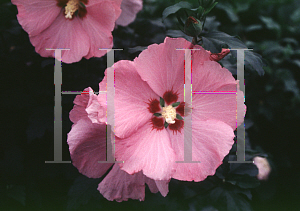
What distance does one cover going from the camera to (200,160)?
792 mm

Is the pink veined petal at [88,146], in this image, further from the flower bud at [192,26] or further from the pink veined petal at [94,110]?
the flower bud at [192,26]

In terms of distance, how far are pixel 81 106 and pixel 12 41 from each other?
674 mm

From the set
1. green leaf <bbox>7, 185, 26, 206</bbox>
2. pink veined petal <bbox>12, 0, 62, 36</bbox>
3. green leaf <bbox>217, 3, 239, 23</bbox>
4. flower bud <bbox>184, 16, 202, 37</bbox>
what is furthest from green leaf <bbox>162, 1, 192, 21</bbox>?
green leaf <bbox>217, 3, 239, 23</bbox>

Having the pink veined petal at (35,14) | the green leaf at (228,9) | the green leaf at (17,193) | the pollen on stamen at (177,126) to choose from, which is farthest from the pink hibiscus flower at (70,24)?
the green leaf at (228,9)

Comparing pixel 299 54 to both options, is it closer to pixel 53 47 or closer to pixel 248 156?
pixel 248 156

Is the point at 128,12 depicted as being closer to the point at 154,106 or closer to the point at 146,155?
the point at 154,106

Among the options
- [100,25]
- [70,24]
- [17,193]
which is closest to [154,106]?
[100,25]

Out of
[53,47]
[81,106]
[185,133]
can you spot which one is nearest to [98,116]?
[81,106]

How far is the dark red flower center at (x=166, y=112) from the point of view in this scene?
2.86 feet

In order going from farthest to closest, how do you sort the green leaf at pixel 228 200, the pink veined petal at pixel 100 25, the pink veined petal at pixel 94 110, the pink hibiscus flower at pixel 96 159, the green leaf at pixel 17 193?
1. the green leaf at pixel 17 193
2. the green leaf at pixel 228 200
3. the pink veined petal at pixel 100 25
4. the pink hibiscus flower at pixel 96 159
5. the pink veined petal at pixel 94 110

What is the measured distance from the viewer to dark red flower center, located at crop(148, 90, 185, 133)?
0.87 meters

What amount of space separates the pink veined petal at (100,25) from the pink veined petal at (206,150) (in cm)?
48

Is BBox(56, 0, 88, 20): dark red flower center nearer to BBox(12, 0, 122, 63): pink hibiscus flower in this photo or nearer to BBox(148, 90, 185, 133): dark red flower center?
BBox(12, 0, 122, 63): pink hibiscus flower

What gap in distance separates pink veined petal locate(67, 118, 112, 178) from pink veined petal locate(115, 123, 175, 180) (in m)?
0.12
